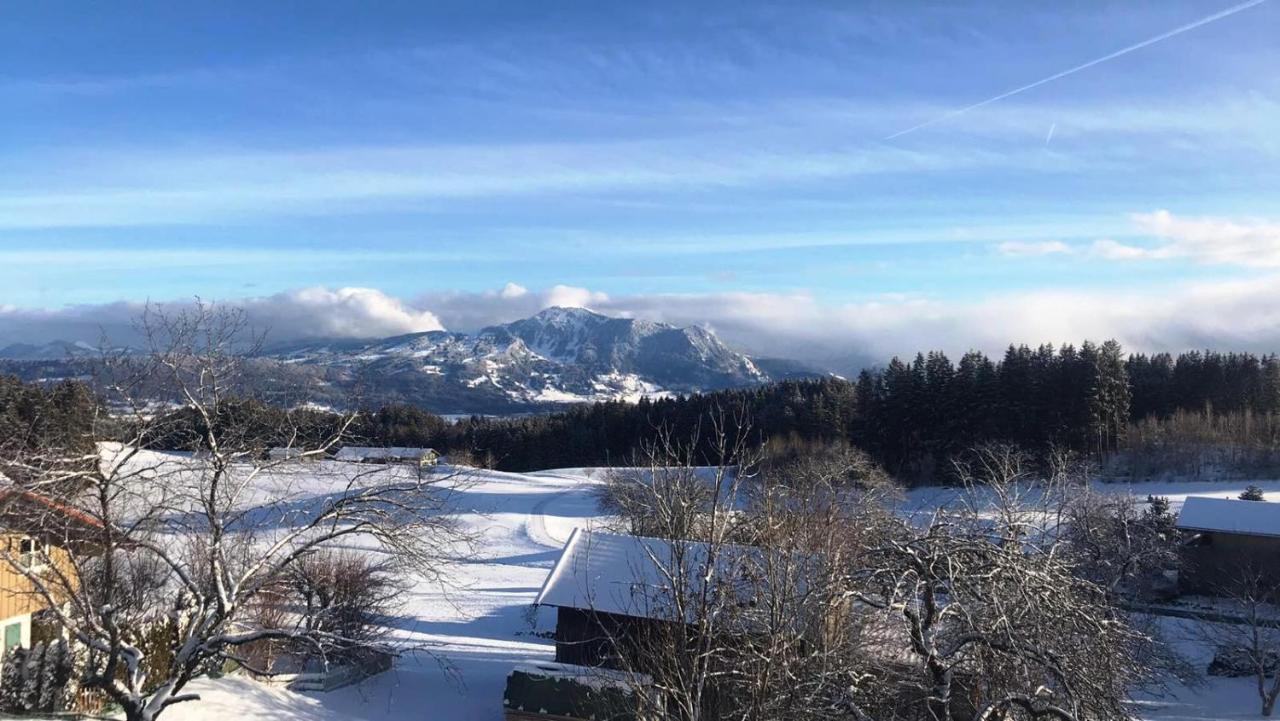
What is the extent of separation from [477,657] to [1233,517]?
1142 inches

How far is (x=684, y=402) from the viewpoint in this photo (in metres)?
90.4

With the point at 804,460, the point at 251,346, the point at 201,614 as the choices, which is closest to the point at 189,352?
the point at 251,346

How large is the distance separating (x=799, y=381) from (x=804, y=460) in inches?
1565

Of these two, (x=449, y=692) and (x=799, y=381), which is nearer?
(x=449, y=692)

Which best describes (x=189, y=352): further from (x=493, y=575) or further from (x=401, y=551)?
(x=493, y=575)

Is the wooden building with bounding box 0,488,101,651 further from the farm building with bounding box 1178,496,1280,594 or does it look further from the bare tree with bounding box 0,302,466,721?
the farm building with bounding box 1178,496,1280,594

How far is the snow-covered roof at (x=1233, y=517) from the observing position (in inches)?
1281

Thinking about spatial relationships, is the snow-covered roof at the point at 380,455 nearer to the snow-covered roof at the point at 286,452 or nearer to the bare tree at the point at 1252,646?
the snow-covered roof at the point at 286,452

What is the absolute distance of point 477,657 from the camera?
25.5 meters

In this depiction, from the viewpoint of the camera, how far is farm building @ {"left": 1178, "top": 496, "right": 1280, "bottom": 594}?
106 ft

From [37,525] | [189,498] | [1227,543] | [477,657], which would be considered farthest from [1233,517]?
[37,525]

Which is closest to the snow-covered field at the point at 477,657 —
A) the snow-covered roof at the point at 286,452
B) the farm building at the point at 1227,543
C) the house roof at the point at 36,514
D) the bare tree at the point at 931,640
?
the snow-covered roof at the point at 286,452

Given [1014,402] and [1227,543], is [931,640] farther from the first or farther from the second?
[1014,402]

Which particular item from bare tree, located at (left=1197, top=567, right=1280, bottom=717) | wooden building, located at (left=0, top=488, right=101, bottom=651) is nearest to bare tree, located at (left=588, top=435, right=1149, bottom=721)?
wooden building, located at (left=0, top=488, right=101, bottom=651)
